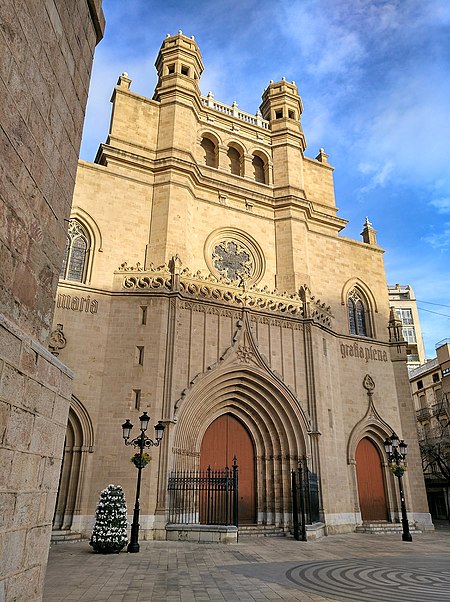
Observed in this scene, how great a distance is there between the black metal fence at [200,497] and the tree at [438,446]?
18.9 m

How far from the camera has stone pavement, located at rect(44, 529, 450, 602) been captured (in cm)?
713

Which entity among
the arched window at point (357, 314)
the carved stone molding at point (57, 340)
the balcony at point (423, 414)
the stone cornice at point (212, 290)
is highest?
the arched window at point (357, 314)

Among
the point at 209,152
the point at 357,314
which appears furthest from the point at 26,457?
the point at 209,152

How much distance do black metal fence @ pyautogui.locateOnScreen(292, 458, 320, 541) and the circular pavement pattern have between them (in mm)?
4445

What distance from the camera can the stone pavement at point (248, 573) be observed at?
281 inches

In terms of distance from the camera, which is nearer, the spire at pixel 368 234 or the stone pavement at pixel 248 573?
the stone pavement at pixel 248 573

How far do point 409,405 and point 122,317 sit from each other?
574 inches

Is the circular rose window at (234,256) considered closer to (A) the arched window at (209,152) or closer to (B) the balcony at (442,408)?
(A) the arched window at (209,152)

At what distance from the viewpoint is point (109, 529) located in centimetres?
1102

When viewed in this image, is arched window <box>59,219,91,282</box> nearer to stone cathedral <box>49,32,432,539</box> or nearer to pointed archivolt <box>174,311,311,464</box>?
stone cathedral <box>49,32,432,539</box>

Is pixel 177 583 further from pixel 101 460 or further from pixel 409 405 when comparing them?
pixel 409 405

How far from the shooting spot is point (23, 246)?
3.96 meters

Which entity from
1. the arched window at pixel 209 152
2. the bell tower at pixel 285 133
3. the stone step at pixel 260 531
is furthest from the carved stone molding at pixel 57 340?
the bell tower at pixel 285 133

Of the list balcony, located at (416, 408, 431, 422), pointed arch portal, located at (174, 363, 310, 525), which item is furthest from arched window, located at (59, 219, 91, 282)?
balcony, located at (416, 408, 431, 422)
